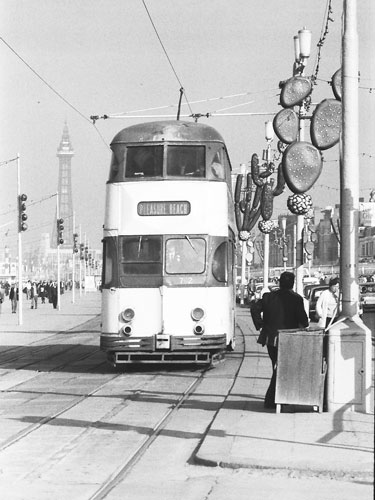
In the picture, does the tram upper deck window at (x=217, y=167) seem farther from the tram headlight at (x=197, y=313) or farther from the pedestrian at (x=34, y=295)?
the pedestrian at (x=34, y=295)

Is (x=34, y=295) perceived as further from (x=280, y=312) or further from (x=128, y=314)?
(x=280, y=312)

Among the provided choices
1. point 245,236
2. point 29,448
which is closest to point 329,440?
point 29,448

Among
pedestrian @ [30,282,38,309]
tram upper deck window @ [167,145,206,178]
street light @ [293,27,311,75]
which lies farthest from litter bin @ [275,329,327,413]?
pedestrian @ [30,282,38,309]

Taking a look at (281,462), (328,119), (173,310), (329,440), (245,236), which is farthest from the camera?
(245,236)

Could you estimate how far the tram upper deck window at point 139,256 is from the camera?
2038cm

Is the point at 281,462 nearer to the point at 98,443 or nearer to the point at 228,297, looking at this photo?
the point at 98,443

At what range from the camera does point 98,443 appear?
11648mm

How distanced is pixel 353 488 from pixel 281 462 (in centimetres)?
95

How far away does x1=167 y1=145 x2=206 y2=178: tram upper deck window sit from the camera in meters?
20.6

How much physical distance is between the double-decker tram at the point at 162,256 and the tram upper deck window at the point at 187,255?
2 centimetres

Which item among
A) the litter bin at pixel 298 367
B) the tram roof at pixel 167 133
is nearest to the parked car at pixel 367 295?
the tram roof at pixel 167 133

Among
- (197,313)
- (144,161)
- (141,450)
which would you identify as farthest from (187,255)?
(141,450)

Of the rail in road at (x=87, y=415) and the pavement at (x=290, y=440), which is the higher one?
the pavement at (x=290, y=440)

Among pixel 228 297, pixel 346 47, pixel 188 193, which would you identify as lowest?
pixel 228 297
